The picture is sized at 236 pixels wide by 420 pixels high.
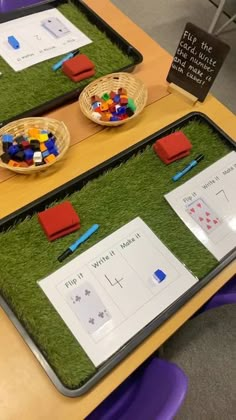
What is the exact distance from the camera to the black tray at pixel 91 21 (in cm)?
109

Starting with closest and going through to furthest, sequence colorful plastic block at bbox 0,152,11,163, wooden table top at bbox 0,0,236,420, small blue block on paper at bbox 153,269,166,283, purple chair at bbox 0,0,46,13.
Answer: wooden table top at bbox 0,0,236,420 → small blue block on paper at bbox 153,269,166,283 → colorful plastic block at bbox 0,152,11,163 → purple chair at bbox 0,0,46,13

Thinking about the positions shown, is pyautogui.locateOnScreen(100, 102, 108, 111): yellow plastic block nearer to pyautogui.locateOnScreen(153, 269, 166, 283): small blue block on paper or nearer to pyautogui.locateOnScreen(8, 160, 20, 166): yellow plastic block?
pyautogui.locateOnScreen(8, 160, 20, 166): yellow plastic block

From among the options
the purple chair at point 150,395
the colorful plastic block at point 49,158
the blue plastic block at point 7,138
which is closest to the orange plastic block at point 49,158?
the colorful plastic block at point 49,158

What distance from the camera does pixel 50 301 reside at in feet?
2.62

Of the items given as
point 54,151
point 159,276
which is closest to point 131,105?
point 54,151

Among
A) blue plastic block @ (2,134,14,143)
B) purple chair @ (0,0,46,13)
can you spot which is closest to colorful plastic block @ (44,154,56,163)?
blue plastic block @ (2,134,14,143)

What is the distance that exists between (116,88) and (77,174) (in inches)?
13.4

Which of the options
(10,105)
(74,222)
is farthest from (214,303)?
(10,105)

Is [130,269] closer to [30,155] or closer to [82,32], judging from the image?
[30,155]

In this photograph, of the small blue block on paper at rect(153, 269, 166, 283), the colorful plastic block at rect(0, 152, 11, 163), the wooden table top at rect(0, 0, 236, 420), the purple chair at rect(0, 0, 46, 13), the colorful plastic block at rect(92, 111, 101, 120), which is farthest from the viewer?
the purple chair at rect(0, 0, 46, 13)

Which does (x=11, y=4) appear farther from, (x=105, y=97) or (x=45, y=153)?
(x=45, y=153)

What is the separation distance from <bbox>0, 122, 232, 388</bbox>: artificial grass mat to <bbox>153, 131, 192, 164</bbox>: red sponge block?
0.02 m

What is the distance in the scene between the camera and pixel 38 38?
3.99 ft

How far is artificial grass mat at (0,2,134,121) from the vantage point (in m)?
1.09
